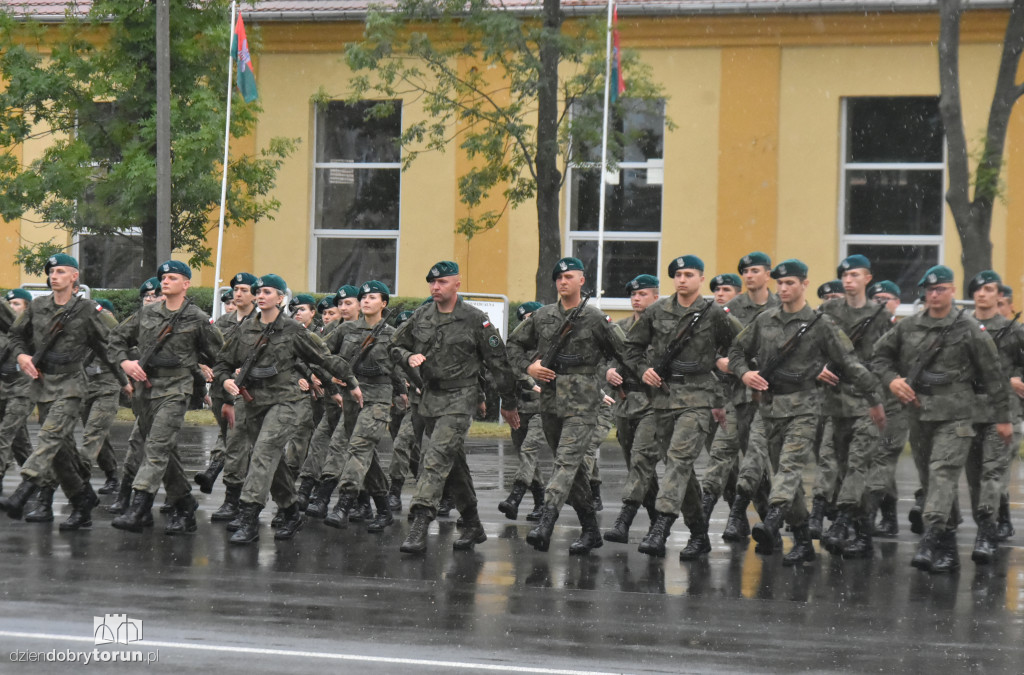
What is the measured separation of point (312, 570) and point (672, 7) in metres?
15.3

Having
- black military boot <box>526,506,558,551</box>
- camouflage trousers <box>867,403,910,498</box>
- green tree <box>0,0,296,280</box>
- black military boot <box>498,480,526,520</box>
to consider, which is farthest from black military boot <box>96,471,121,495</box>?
green tree <box>0,0,296,280</box>

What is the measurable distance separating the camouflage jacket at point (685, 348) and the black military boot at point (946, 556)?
5.64 ft

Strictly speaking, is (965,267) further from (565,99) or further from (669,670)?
(669,670)

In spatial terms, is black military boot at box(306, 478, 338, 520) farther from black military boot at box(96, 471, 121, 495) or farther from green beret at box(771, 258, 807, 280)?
green beret at box(771, 258, 807, 280)

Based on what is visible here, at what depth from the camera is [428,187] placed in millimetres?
24172

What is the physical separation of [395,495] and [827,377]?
4.13 m

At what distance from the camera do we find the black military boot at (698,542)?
997cm

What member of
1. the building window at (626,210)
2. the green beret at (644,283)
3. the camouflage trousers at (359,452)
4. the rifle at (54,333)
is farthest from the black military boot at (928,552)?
the building window at (626,210)

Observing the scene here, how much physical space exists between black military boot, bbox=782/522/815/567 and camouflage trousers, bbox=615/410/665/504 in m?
1.10

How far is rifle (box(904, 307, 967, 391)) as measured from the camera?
982 cm

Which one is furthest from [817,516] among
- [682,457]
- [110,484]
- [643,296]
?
[110,484]

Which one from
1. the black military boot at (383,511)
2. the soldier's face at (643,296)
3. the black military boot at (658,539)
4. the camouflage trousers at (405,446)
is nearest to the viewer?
the black military boot at (658,539)

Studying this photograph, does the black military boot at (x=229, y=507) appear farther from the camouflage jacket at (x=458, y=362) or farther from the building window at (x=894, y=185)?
the building window at (x=894, y=185)

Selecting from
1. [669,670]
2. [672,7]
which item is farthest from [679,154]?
[669,670]
